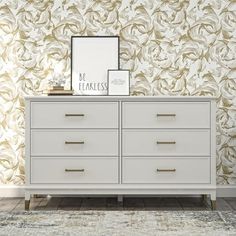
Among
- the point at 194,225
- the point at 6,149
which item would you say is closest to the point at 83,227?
the point at 194,225

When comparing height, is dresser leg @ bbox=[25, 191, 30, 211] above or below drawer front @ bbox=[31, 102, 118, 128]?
below

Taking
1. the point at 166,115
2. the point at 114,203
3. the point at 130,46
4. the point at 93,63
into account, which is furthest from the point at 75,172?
the point at 130,46

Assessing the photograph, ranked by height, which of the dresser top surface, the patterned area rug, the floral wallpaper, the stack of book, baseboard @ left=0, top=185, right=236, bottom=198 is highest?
the floral wallpaper

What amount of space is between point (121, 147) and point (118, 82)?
0.65m

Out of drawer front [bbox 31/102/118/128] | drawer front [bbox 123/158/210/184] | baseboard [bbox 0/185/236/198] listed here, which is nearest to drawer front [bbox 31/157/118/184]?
drawer front [bbox 123/158/210/184]

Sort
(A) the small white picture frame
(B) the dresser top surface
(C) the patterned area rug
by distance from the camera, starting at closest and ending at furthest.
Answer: (C) the patterned area rug → (B) the dresser top surface → (A) the small white picture frame

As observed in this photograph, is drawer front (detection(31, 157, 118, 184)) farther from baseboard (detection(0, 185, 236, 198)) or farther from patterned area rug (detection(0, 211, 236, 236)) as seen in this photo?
patterned area rug (detection(0, 211, 236, 236))

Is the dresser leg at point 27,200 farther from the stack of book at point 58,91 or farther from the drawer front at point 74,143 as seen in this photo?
the stack of book at point 58,91

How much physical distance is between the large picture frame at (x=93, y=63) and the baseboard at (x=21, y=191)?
96 centimetres

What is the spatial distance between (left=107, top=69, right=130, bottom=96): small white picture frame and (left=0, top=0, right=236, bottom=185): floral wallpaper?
10cm

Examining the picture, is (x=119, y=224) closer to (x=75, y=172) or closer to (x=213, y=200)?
(x=75, y=172)

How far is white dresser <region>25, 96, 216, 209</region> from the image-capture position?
364 cm

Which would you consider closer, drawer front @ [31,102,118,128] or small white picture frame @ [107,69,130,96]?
drawer front @ [31,102,118,128]

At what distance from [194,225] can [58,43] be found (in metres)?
2.93
